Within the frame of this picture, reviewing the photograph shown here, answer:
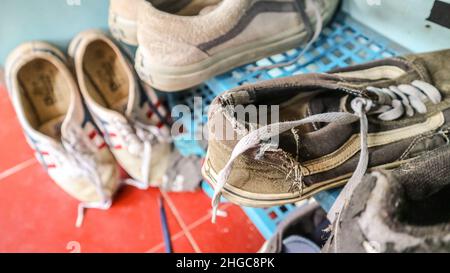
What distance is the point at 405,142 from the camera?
Answer: 0.41m

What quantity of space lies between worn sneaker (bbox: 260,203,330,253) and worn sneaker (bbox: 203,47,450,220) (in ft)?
0.69

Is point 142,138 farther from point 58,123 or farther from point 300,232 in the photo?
point 300,232

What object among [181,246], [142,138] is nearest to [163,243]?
[181,246]

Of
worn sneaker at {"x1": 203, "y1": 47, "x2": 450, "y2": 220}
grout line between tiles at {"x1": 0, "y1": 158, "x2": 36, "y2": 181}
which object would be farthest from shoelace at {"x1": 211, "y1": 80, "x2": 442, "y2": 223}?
grout line between tiles at {"x1": 0, "y1": 158, "x2": 36, "y2": 181}

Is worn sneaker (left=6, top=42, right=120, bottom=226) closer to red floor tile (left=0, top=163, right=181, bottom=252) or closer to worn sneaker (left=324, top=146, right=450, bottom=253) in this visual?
red floor tile (left=0, top=163, right=181, bottom=252)

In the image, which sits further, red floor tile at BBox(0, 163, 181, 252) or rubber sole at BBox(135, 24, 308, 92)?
red floor tile at BBox(0, 163, 181, 252)

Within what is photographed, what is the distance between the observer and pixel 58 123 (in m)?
0.72

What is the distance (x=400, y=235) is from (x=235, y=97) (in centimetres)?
21

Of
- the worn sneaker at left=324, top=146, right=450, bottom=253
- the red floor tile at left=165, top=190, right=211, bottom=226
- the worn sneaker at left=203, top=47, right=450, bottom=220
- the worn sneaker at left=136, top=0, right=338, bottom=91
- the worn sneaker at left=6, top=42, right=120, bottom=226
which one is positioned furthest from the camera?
the red floor tile at left=165, top=190, right=211, bottom=226

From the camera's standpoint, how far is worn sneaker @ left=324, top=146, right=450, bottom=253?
0.82 ft

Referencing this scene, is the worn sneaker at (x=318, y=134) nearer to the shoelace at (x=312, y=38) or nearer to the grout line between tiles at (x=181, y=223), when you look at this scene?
the shoelace at (x=312, y=38)
